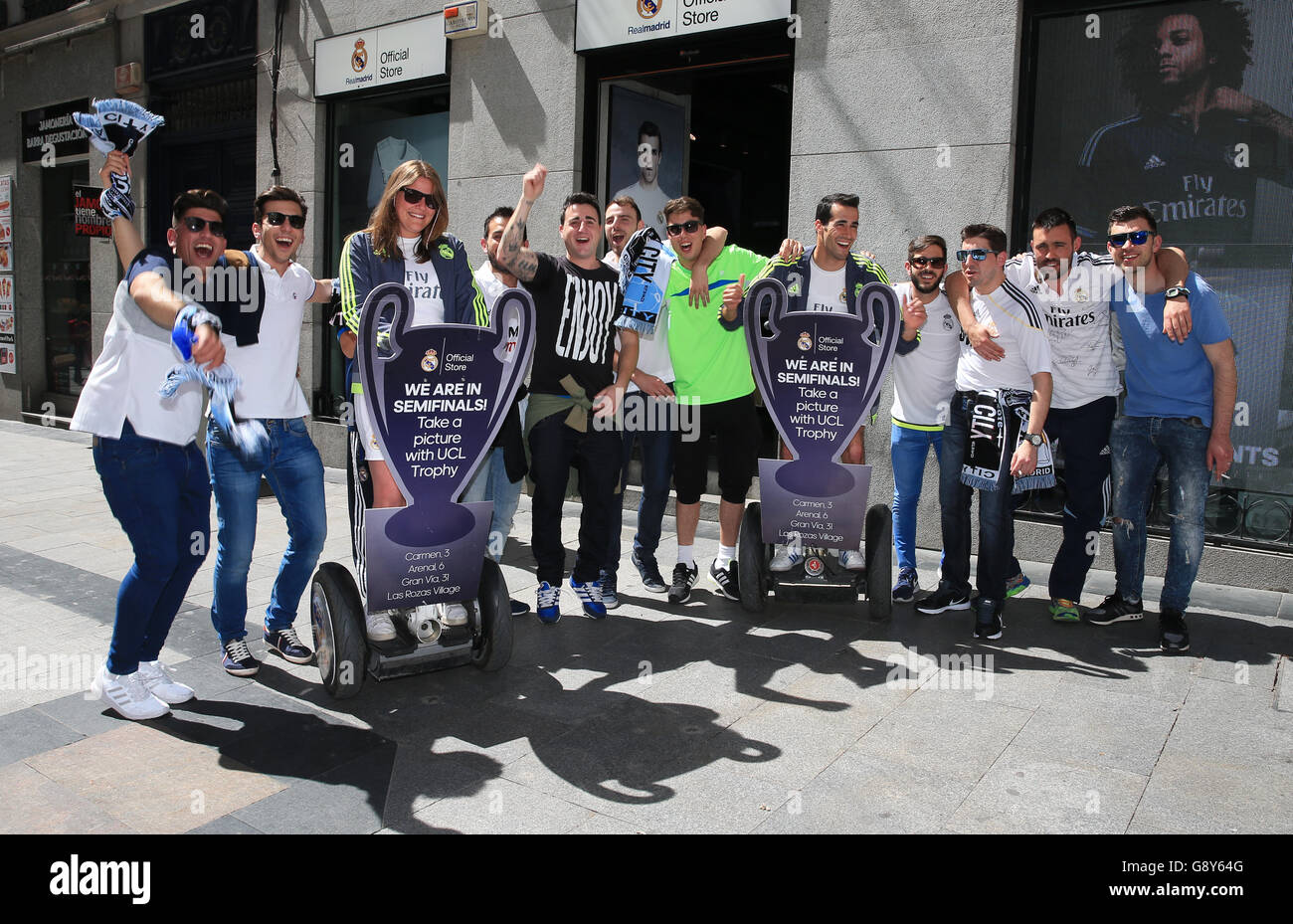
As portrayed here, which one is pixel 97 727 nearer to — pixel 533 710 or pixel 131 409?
pixel 131 409

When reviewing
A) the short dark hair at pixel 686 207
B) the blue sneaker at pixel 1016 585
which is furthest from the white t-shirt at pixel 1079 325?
the short dark hair at pixel 686 207

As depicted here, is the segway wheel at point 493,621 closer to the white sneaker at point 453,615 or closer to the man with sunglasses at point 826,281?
the white sneaker at point 453,615

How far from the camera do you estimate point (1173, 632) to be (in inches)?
186

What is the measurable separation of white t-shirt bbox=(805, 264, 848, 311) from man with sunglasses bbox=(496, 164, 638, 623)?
881mm

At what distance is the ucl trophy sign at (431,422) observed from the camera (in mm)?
3713

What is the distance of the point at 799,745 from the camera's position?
12.0 ft

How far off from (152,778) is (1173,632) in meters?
4.23

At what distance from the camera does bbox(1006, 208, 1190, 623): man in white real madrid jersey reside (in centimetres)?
484

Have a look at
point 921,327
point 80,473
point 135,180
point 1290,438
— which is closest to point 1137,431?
point 921,327

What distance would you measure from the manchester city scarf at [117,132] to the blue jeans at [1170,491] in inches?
173

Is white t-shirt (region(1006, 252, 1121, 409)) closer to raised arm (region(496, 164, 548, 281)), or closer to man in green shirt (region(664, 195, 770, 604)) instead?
man in green shirt (region(664, 195, 770, 604))

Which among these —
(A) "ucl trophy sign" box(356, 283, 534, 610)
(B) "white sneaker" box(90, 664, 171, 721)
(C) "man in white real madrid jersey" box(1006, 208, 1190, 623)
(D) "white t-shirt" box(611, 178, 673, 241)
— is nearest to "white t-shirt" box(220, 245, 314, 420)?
(A) "ucl trophy sign" box(356, 283, 534, 610)

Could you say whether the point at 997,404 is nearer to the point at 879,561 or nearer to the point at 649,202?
the point at 879,561

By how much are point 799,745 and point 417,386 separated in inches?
73.7
